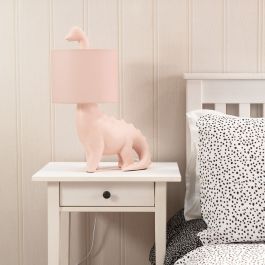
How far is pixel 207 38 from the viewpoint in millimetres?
2576

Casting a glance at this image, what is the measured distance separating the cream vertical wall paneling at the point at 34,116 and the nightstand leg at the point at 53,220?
1.39 ft

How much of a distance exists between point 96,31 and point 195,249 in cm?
103

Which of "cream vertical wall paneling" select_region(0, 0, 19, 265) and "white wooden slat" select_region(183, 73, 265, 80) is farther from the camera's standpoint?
"cream vertical wall paneling" select_region(0, 0, 19, 265)

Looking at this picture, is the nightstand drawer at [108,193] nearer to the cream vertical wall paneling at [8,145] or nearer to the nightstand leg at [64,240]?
the nightstand leg at [64,240]

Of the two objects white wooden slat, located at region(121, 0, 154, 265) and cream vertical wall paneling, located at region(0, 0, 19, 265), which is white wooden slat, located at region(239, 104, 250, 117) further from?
cream vertical wall paneling, located at region(0, 0, 19, 265)

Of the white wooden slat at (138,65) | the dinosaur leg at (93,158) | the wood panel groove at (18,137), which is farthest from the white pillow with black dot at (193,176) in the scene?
the wood panel groove at (18,137)

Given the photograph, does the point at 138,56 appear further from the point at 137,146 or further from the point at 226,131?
the point at 226,131

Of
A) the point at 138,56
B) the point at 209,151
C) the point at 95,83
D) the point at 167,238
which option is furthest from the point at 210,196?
the point at 138,56

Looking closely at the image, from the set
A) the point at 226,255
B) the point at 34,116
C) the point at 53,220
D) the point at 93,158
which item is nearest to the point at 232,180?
the point at 226,255

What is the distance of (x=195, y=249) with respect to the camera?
2.00 meters

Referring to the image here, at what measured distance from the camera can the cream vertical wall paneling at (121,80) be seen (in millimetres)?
2572

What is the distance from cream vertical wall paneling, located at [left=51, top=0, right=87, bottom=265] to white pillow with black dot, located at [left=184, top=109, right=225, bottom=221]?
49 centimetres

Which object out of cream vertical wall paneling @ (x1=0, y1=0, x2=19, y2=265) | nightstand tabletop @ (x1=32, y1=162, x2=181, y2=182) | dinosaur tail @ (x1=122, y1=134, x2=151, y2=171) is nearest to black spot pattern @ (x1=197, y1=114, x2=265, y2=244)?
nightstand tabletop @ (x1=32, y1=162, x2=181, y2=182)

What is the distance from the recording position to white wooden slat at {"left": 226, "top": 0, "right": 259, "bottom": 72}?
2.56 meters
